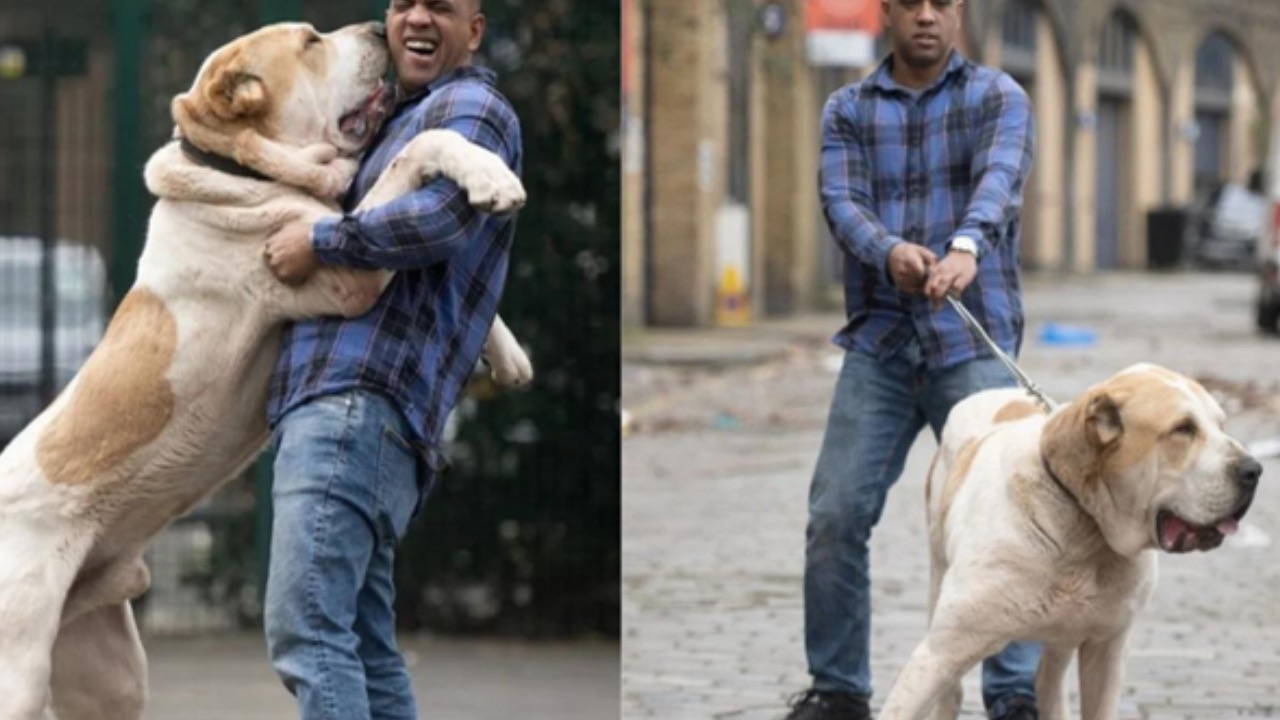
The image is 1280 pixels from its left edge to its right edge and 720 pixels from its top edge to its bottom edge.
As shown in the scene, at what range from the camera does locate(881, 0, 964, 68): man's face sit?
6.93 metres

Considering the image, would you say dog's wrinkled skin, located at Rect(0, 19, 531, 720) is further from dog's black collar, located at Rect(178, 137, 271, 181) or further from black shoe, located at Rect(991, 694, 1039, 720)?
black shoe, located at Rect(991, 694, 1039, 720)

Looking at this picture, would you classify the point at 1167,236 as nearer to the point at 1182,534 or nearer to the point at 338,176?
the point at 1182,534

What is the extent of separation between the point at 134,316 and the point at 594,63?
4.67 meters

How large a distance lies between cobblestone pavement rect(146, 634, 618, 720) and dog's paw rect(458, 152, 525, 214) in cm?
394

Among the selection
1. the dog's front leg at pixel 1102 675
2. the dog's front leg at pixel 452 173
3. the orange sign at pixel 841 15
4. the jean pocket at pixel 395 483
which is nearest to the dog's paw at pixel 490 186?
the dog's front leg at pixel 452 173

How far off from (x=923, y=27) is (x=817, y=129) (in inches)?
1197

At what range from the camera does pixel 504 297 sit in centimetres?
1021

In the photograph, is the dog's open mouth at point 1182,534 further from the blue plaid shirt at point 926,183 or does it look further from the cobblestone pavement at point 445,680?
the cobblestone pavement at point 445,680

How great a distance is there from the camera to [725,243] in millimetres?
29250

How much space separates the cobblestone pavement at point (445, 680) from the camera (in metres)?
9.13

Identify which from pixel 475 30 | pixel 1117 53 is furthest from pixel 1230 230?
pixel 475 30

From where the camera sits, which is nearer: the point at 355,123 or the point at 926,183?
the point at 355,123

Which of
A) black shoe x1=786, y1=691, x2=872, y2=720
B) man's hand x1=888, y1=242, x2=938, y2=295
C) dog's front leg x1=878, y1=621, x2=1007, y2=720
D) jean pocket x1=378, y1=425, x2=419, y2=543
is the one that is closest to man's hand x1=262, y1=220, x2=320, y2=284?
jean pocket x1=378, y1=425, x2=419, y2=543

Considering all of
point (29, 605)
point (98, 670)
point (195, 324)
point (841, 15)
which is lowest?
point (98, 670)
